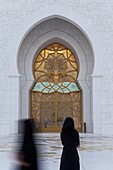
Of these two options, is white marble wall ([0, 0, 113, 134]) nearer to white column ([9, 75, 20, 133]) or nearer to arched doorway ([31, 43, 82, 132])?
white column ([9, 75, 20, 133])

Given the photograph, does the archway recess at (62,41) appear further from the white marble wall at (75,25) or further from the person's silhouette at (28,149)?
the person's silhouette at (28,149)

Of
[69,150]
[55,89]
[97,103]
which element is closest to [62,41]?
[55,89]

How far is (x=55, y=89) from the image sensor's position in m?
14.0

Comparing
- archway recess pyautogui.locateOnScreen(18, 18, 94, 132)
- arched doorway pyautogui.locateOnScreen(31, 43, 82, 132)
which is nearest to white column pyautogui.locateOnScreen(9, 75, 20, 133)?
archway recess pyautogui.locateOnScreen(18, 18, 94, 132)

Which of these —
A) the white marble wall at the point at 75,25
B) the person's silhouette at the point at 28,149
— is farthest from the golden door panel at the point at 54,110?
the person's silhouette at the point at 28,149

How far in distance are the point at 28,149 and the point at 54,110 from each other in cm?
1150

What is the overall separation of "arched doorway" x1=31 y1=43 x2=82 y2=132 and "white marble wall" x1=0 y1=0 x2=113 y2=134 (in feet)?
4.36

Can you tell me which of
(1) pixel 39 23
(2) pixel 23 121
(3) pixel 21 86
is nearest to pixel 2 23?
(1) pixel 39 23

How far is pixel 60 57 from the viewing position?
47.0 feet

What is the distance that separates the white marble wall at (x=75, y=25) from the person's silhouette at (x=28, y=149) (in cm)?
982

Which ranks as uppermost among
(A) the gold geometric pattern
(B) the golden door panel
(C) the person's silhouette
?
(A) the gold geometric pattern

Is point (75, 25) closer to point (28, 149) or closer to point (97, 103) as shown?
point (97, 103)

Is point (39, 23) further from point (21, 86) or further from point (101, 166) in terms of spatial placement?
point (101, 166)

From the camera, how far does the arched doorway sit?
45.3 ft
